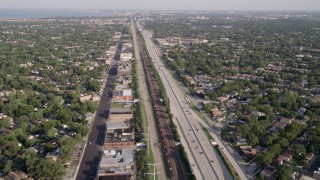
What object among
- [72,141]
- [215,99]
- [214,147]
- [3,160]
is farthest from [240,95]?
[3,160]

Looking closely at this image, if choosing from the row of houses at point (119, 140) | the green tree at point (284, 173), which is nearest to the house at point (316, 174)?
the green tree at point (284, 173)

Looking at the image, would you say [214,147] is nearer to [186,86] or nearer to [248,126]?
[248,126]

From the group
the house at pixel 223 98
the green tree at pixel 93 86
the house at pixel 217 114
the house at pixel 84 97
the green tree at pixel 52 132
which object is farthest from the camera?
the green tree at pixel 93 86

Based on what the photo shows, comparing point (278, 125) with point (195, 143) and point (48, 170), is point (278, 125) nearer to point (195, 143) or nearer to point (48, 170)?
point (195, 143)

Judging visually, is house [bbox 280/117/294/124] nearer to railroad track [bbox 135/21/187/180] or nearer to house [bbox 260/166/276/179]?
house [bbox 260/166/276/179]

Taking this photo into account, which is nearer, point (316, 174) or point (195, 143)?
point (316, 174)

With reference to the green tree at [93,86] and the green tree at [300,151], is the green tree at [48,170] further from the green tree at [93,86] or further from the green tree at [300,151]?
the green tree at [93,86]

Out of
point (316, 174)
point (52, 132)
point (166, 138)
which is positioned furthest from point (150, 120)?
point (316, 174)
